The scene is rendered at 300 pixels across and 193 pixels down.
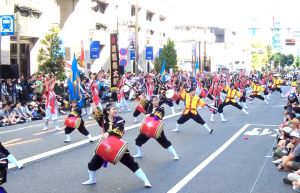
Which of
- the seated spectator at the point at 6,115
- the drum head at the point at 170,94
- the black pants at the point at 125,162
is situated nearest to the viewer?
the black pants at the point at 125,162

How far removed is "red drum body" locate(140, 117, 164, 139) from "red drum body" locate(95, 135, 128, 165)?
2425 mm

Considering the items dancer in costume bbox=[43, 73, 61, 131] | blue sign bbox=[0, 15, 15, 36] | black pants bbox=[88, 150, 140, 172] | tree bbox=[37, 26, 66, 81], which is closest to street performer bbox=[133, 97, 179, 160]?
black pants bbox=[88, 150, 140, 172]

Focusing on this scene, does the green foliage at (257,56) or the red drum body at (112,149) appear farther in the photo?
the green foliage at (257,56)

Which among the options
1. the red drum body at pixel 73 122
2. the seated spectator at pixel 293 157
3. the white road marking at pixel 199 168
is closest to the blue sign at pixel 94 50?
the white road marking at pixel 199 168

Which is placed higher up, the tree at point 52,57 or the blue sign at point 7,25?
the blue sign at point 7,25

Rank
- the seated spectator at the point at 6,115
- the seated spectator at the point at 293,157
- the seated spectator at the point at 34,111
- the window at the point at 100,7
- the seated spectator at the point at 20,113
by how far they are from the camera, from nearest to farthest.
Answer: the seated spectator at the point at 293,157 < the seated spectator at the point at 6,115 < the seated spectator at the point at 20,113 < the seated spectator at the point at 34,111 < the window at the point at 100,7

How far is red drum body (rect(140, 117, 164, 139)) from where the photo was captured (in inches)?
408

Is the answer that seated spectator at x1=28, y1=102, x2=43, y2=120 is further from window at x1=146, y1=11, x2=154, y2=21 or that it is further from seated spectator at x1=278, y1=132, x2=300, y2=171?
window at x1=146, y1=11, x2=154, y2=21

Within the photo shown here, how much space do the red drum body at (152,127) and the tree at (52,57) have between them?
17621 millimetres

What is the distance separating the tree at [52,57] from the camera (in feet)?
88.8

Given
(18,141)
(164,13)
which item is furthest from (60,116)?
(164,13)

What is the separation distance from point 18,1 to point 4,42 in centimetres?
352

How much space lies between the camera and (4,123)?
61.0 feet

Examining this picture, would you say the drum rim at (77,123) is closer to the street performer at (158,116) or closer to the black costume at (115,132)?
the street performer at (158,116)
